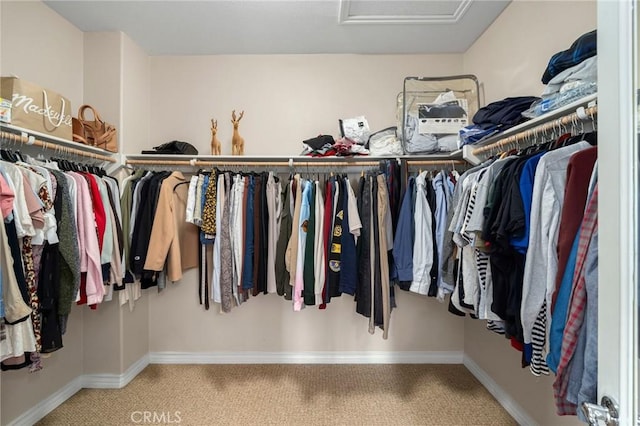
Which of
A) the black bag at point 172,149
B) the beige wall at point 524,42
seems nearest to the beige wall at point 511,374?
the beige wall at point 524,42

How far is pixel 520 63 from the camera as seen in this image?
189cm

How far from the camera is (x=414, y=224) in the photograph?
2.03 metres

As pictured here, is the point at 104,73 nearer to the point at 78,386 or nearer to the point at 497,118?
the point at 78,386

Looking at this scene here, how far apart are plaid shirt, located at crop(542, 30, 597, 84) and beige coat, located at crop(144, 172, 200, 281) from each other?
7.49 ft

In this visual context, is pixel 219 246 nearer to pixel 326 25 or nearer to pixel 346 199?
pixel 346 199

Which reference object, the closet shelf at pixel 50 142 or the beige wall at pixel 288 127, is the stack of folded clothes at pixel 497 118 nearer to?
the beige wall at pixel 288 127

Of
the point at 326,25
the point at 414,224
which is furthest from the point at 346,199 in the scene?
the point at 326,25

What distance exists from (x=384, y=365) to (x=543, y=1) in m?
2.68

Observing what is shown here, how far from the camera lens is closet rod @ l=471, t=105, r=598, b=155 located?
3.63 ft

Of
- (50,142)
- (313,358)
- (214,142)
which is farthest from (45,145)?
(313,358)

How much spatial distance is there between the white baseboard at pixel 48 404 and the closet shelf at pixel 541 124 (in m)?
3.09

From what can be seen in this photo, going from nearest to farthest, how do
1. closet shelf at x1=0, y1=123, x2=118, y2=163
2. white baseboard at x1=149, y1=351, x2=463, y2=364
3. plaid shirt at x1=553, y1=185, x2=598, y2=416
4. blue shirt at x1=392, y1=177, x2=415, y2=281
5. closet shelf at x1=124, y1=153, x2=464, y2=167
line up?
plaid shirt at x1=553, y1=185, x2=598, y2=416 → closet shelf at x1=0, y1=123, x2=118, y2=163 → blue shirt at x1=392, y1=177, x2=415, y2=281 → closet shelf at x1=124, y1=153, x2=464, y2=167 → white baseboard at x1=149, y1=351, x2=463, y2=364

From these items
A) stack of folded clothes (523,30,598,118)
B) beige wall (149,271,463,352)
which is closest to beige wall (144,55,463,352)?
beige wall (149,271,463,352)

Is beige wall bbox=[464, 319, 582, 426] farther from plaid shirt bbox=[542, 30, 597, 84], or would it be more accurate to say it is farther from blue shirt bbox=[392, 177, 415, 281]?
plaid shirt bbox=[542, 30, 597, 84]
